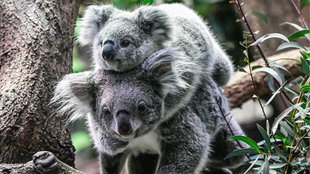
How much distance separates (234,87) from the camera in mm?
5047

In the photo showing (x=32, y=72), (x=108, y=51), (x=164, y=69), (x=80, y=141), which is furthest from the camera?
(x=80, y=141)

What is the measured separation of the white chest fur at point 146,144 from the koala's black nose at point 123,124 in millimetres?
352

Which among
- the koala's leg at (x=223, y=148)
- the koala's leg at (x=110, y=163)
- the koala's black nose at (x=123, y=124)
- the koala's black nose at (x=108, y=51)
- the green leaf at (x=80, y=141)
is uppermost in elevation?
the koala's black nose at (x=108, y=51)

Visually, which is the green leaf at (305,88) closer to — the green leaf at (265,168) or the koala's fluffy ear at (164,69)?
the green leaf at (265,168)

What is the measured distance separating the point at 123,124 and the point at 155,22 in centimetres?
72

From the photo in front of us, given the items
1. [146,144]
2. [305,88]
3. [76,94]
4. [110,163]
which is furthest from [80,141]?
[305,88]

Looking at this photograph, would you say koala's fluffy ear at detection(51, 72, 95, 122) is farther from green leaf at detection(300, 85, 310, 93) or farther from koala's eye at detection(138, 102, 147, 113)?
green leaf at detection(300, 85, 310, 93)

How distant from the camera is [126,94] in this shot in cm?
287

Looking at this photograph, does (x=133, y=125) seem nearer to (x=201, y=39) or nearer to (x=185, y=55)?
(x=185, y=55)

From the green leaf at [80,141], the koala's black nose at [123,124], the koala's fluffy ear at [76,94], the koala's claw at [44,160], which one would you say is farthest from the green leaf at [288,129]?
the green leaf at [80,141]

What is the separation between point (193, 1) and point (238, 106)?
1396 millimetres

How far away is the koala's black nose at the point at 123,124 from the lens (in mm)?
2764

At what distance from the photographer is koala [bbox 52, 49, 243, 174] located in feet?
9.47

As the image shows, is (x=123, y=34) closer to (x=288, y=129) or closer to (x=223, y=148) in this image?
(x=288, y=129)
